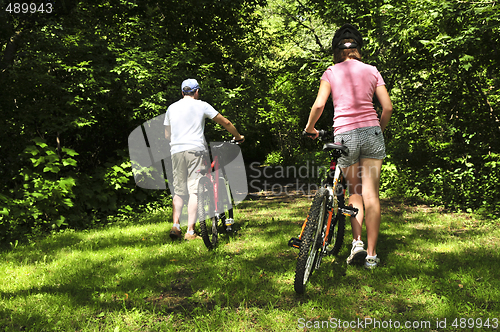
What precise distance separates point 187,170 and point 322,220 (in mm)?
2154

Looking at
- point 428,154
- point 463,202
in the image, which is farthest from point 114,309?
point 428,154

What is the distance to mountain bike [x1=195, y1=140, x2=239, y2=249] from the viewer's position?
4.43 metres

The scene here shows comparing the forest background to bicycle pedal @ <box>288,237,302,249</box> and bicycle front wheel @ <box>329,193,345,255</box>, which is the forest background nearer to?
bicycle front wheel @ <box>329,193,345,255</box>

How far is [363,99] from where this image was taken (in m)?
3.23

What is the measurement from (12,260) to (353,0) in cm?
1023

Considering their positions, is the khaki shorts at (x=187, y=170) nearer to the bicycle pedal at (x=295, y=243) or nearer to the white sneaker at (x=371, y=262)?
the bicycle pedal at (x=295, y=243)

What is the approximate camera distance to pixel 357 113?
325 centimetres

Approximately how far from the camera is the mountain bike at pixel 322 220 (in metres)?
2.91

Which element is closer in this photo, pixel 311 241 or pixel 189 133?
pixel 311 241

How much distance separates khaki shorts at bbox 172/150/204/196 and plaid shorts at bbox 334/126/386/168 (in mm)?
1942

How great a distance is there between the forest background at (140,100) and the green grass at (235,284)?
5.41 feet

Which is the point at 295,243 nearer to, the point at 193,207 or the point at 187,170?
the point at 193,207

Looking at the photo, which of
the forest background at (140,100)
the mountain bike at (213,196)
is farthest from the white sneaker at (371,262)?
the forest background at (140,100)

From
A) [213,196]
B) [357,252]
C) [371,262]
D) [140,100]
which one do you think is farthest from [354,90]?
[140,100]
